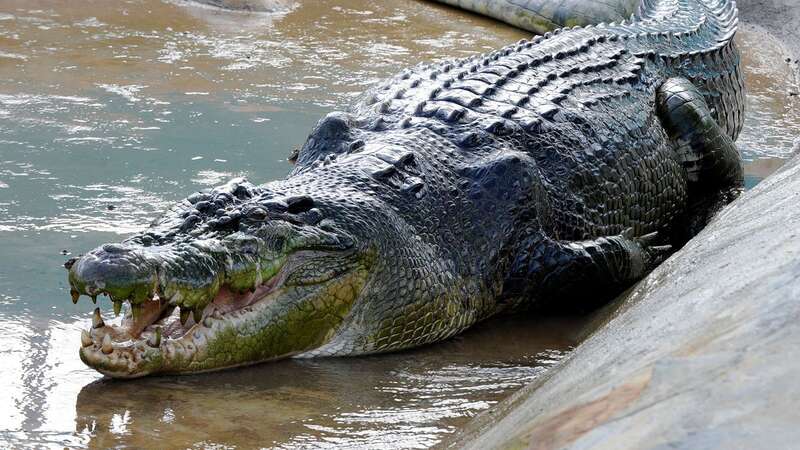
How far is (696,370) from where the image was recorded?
5.52ft

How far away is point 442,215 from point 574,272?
0.56 m

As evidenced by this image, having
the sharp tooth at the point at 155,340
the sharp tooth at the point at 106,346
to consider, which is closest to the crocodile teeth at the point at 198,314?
the sharp tooth at the point at 155,340

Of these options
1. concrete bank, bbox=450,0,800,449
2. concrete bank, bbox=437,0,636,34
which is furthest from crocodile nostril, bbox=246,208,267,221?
concrete bank, bbox=437,0,636,34

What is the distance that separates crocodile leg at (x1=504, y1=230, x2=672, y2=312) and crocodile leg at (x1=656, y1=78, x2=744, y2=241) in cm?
86

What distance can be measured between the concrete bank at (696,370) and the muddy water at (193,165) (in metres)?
0.61

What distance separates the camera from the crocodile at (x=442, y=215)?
3211 millimetres

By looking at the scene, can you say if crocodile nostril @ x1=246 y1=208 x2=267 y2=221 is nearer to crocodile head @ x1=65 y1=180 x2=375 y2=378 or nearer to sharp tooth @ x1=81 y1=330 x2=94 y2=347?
crocodile head @ x1=65 y1=180 x2=375 y2=378

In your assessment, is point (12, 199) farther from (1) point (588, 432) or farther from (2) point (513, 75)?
(1) point (588, 432)

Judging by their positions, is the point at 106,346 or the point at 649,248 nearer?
the point at 106,346

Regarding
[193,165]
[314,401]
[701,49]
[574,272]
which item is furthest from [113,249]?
[701,49]

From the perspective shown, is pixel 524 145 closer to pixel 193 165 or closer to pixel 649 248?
pixel 649 248

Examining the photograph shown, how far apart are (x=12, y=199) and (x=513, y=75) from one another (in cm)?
207

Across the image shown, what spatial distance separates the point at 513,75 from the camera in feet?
15.6

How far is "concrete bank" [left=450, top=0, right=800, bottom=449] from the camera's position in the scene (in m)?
1.49
